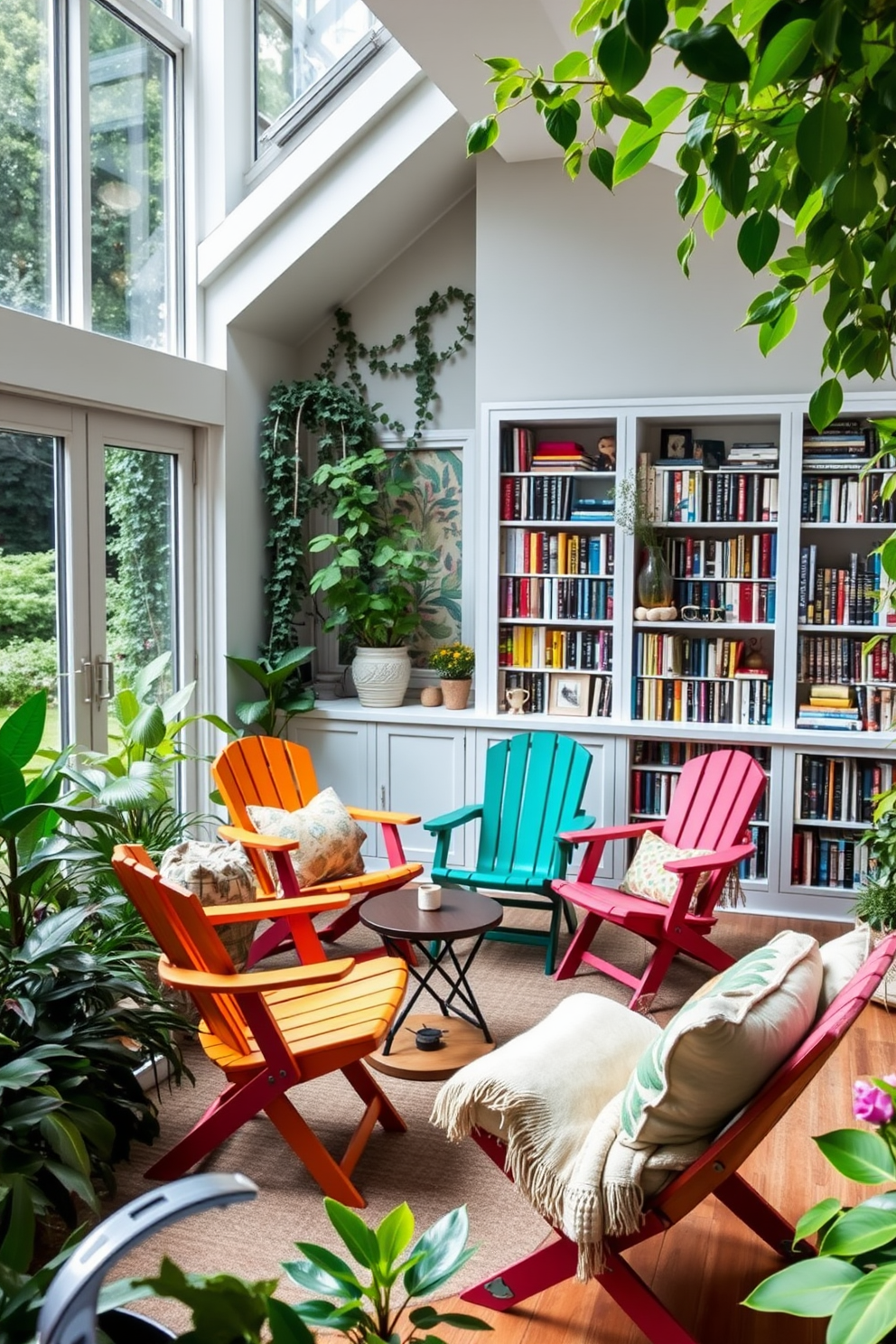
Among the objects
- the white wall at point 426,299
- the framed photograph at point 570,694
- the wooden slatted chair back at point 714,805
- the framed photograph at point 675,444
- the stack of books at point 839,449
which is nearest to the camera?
the wooden slatted chair back at point 714,805

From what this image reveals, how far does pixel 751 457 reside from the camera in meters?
5.27

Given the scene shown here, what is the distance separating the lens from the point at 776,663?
5203mm

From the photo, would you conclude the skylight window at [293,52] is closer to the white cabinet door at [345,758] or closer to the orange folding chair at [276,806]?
the white cabinet door at [345,758]

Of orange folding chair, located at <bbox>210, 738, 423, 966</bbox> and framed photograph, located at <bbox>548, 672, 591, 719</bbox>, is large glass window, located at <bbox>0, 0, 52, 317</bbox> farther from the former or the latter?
framed photograph, located at <bbox>548, 672, 591, 719</bbox>

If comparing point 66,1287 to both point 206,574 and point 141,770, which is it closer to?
point 141,770

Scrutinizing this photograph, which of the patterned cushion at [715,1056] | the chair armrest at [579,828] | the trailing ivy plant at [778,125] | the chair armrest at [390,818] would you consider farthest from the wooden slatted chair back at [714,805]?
the trailing ivy plant at [778,125]

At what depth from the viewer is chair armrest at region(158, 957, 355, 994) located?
2701 mm

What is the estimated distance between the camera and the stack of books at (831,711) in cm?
512

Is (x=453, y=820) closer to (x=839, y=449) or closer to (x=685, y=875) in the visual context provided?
(x=685, y=875)

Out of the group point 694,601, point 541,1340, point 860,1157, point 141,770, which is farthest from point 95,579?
point 860,1157

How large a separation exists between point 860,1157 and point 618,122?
4452 millimetres

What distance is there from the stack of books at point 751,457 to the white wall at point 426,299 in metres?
1.43

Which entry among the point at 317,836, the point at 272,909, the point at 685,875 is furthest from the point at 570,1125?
the point at 317,836

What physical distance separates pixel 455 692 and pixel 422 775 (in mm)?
451
